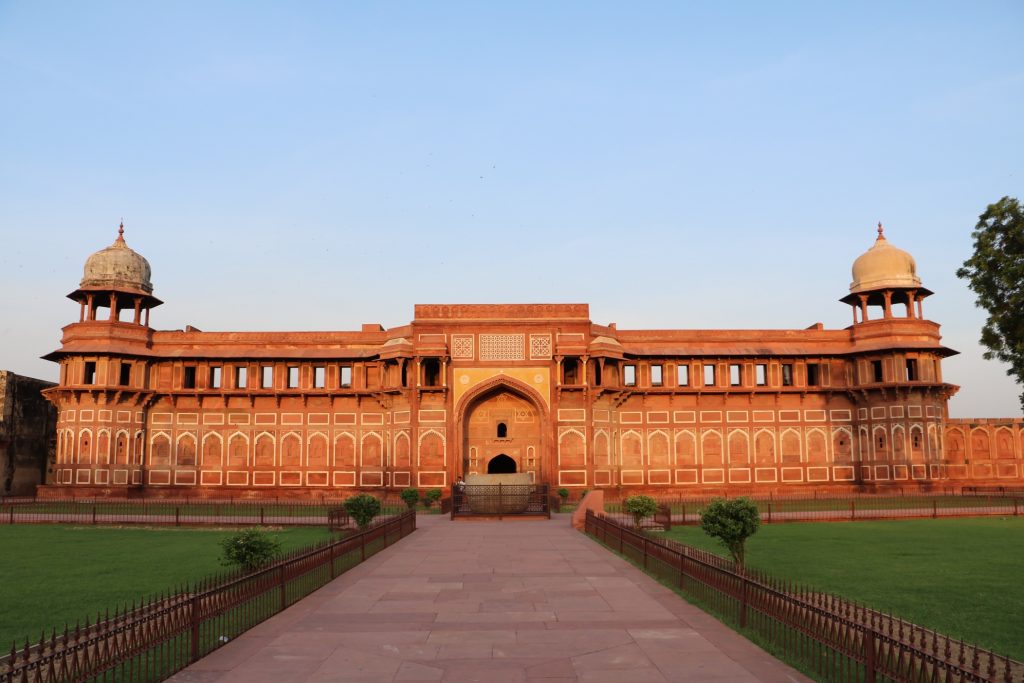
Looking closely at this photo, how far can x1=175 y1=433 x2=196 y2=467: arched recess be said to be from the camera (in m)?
36.5

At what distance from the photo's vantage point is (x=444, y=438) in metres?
34.2

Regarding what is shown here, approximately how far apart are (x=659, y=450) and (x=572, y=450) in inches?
185

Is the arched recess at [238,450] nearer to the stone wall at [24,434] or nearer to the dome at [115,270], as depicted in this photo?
the dome at [115,270]

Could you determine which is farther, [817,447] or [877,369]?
[877,369]

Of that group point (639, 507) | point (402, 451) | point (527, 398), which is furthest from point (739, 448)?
point (639, 507)

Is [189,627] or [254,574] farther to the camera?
[254,574]

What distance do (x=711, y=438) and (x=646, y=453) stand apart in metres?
3.26

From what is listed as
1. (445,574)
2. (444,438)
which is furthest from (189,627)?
(444,438)

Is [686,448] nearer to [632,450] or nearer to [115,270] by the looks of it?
[632,450]

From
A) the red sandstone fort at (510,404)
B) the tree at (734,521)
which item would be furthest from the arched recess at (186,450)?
the tree at (734,521)

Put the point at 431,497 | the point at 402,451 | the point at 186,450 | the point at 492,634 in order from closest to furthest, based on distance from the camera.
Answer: the point at 492,634 → the point at 431,497 → the point at 402,451 → the point at 186,450

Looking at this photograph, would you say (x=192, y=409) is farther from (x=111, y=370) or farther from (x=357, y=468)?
(x=357, y=468)

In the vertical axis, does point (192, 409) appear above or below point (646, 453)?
above

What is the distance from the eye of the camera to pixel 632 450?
36.2 m
